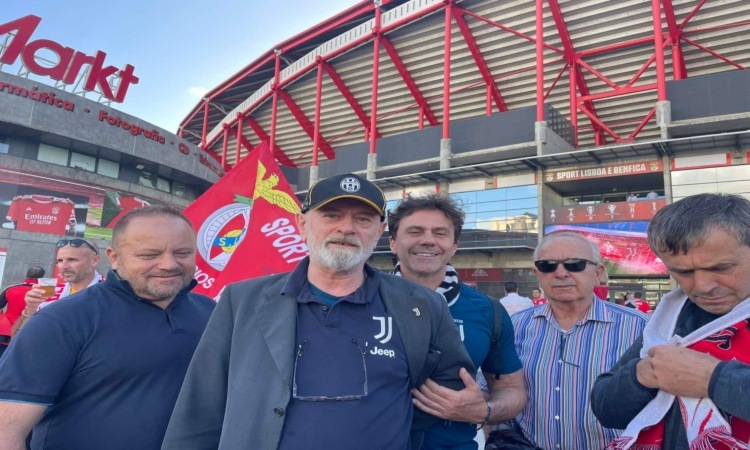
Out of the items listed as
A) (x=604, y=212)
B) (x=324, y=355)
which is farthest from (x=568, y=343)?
(x=604, y=212)

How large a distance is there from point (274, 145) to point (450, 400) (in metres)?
34.0

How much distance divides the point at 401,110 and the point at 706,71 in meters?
16.4

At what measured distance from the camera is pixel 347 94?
29125 mm

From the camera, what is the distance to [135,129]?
22203 millimetres

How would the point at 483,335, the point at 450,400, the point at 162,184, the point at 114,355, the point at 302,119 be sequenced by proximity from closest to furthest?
1. the point at 450,400
2. the point at 114,355
3. the point at 483,335
4. the point at 162,184
5. the point at 302,119

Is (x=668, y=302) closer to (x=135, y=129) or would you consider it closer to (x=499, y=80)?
(x=135, y=129)

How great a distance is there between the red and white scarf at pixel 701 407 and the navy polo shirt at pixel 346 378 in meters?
0.78

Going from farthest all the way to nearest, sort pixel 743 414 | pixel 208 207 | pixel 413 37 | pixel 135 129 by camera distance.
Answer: pixel 413 37 < pixel 135 129 < pixel 208 207 < pixel 743 414

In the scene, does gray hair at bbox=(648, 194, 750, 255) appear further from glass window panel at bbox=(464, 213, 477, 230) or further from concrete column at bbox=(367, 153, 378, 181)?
concrete column at bbox=(367, 153, 378, 181)

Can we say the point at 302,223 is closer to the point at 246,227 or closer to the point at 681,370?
the point at 681,370

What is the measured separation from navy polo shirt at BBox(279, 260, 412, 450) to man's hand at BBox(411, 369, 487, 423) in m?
0.08

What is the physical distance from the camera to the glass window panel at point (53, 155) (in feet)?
65.6

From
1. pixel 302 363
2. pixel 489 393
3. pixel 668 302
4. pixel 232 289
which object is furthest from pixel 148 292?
pixel 668 302


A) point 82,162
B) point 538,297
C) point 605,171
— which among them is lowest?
point 538,297
